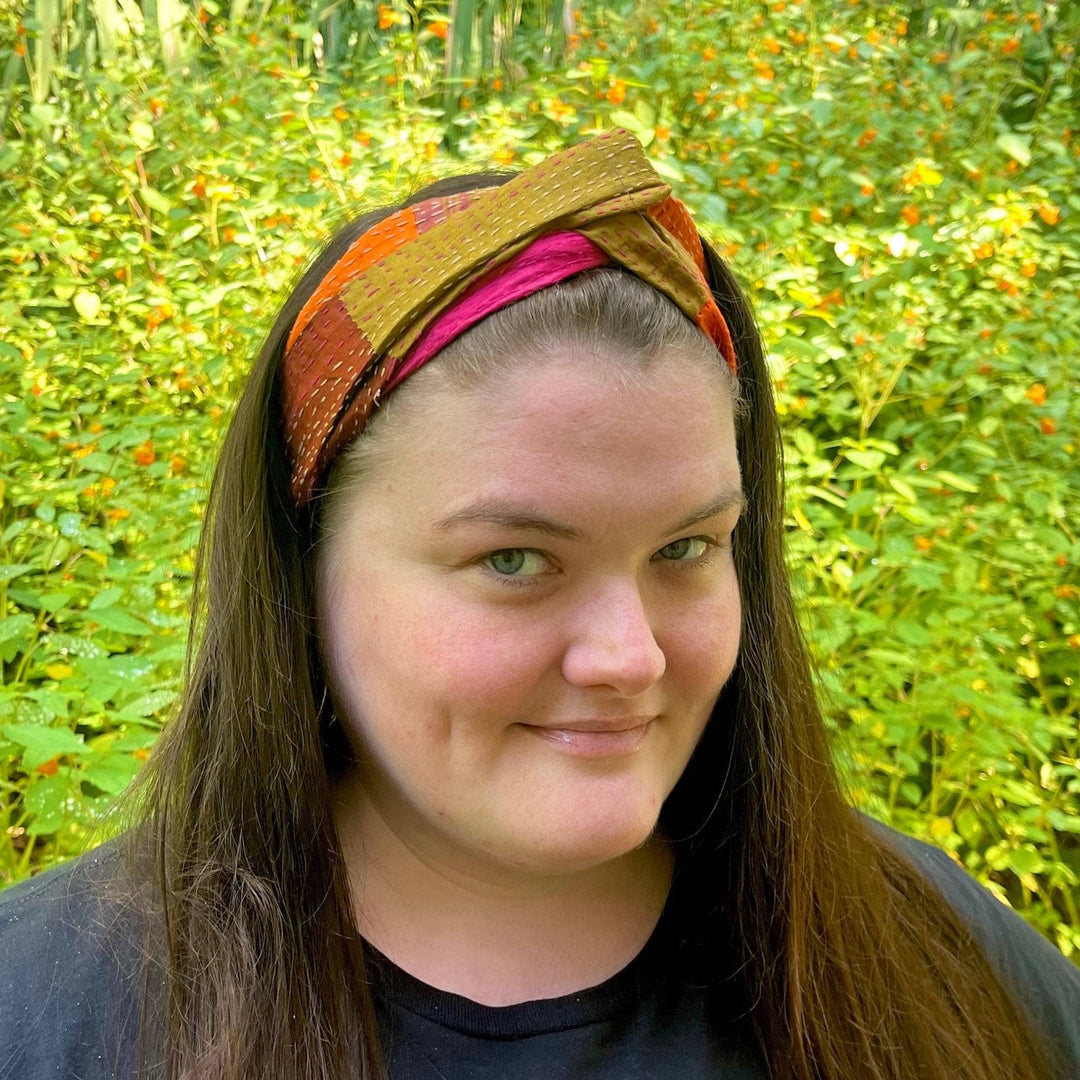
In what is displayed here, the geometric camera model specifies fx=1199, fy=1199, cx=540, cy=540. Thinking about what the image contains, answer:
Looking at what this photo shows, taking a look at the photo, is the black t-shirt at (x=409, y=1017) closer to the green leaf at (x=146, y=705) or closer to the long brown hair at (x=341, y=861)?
the long brown hair at (x=341, y=861)

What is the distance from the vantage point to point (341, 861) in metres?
1.13

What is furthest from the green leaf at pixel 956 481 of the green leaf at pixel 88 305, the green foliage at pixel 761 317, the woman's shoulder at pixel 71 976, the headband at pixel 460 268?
the green leaf at pixel 88 305

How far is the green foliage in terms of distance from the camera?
2252 mm

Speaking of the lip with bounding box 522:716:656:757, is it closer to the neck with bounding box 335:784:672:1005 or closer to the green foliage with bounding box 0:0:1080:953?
the neck with bounding box 335:784:672:1005

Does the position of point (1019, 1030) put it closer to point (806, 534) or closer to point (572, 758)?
point (572, 758)

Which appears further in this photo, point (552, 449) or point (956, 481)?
point (956, 481)

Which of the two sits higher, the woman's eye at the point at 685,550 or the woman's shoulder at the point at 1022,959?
the woman's eye at the point at 685,550

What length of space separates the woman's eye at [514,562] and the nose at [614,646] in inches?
2.2

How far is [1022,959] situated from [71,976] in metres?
0.98

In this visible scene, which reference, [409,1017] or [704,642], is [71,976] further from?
[704,642]

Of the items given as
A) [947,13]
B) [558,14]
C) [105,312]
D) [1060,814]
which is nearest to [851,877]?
[1060,814]

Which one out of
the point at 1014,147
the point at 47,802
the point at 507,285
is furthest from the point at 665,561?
the point at 1014,147

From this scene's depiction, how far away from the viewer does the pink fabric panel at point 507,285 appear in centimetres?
100

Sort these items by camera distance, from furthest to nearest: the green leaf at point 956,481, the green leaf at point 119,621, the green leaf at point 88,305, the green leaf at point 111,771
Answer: the green leaf at point 88,305 → the green leaf at point 956,481 → the green leaf at point 119,621 → the green leaf at point 111,771
